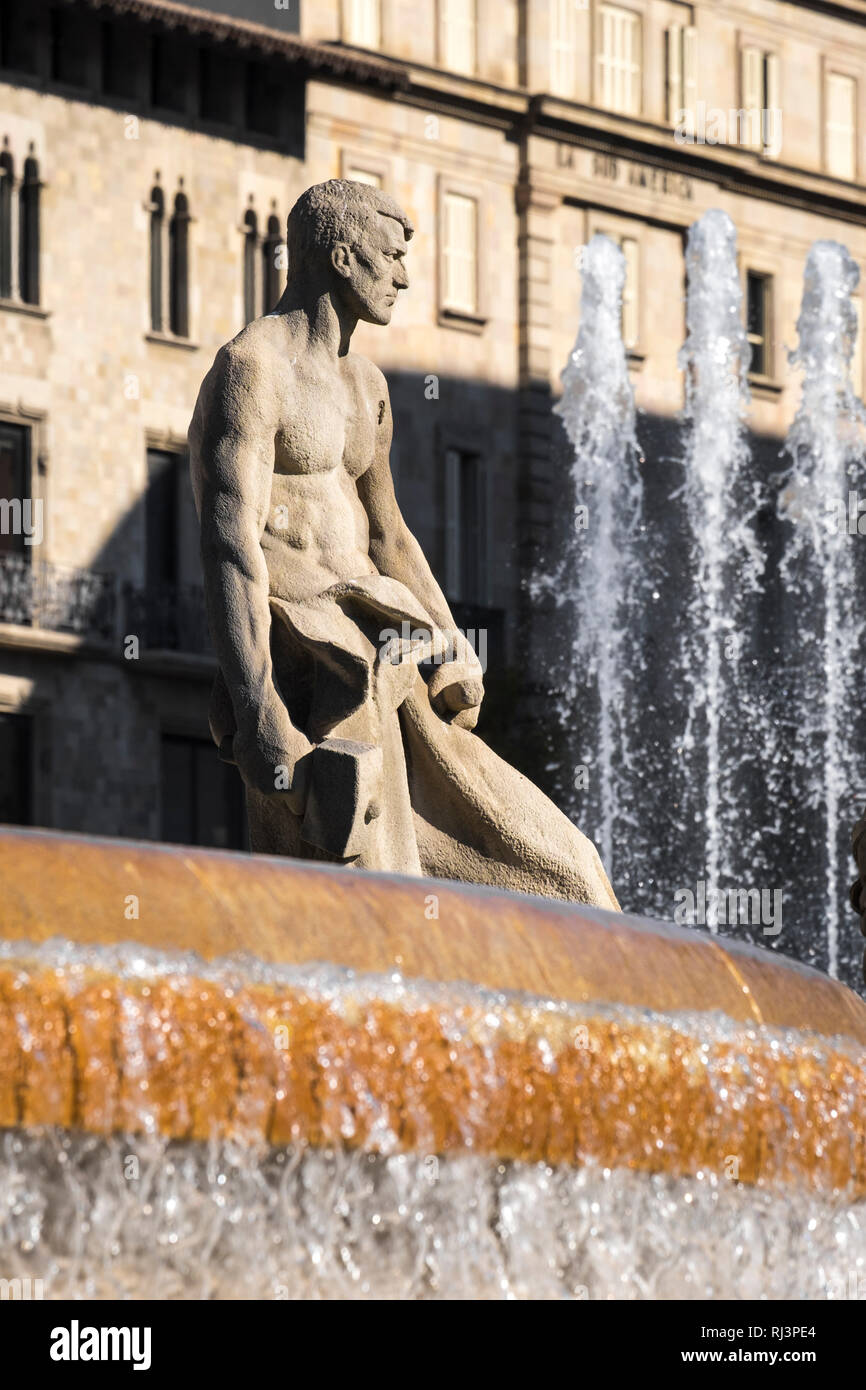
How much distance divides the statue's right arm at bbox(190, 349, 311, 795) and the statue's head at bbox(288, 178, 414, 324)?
398mm

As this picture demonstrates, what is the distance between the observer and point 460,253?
38.8 m

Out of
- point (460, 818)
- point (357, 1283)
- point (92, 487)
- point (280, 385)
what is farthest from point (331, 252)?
point (92, 487)

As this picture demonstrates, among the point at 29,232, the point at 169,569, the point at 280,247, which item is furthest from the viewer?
the point at 169,569

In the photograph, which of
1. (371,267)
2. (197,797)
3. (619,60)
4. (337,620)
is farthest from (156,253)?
(337,620)

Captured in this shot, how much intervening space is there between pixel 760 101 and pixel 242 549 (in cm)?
3461

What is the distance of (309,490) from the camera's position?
902 cm

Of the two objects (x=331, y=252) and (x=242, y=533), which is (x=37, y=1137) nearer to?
(x=242, y=533)

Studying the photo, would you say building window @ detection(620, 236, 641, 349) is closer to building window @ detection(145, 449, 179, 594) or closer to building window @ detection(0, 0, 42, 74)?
building window @ detection(145, 449, 179, 594)

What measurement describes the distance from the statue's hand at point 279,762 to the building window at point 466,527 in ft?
94.3

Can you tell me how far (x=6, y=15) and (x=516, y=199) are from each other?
22.6 ft

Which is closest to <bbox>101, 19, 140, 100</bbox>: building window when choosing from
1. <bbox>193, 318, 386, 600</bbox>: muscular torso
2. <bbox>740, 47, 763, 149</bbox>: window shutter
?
<bbox>740, 47, 763, 149</bbox>: window shutter

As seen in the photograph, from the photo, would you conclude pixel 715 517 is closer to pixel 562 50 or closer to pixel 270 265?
pixel 270 265

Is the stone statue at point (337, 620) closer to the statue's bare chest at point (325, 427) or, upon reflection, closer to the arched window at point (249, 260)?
the statue's bare chest at point (325, 427)
